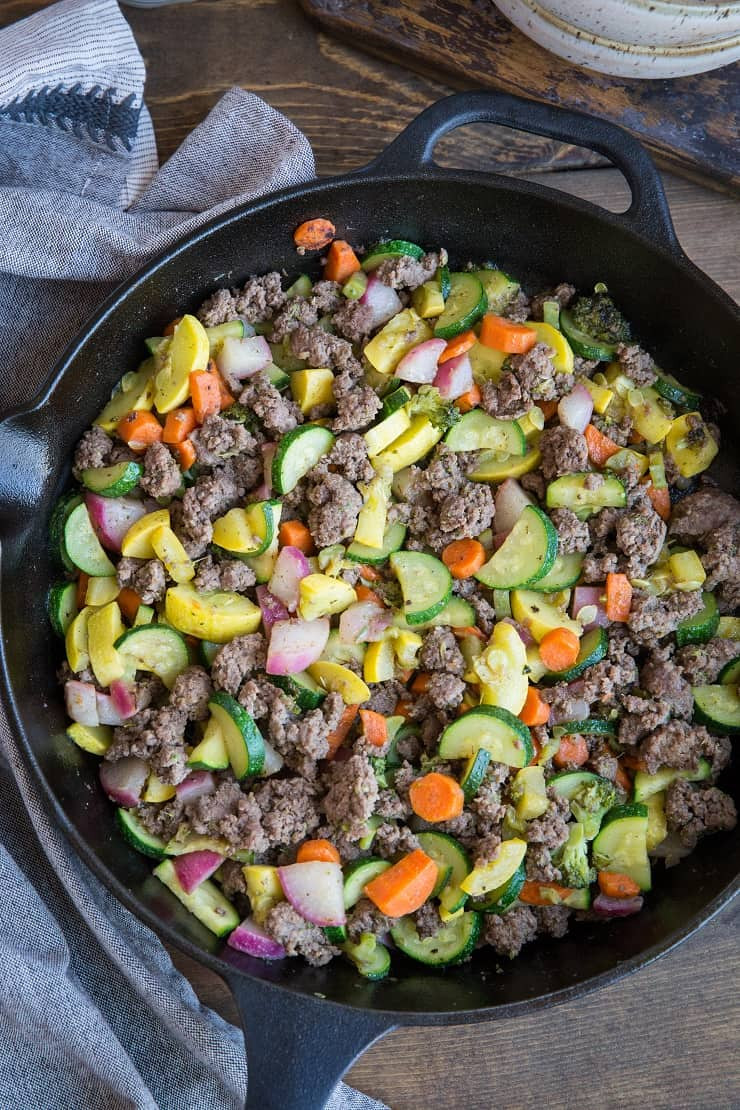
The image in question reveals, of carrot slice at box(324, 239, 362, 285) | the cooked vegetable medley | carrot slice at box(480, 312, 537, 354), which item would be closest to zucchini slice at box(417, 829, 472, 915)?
the cooked vegetable medley

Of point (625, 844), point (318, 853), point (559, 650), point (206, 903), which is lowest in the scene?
point (206, 903)

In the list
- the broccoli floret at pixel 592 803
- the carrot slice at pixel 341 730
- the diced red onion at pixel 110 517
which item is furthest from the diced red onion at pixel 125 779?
Answer: the broccoli floret at pixel 592 803

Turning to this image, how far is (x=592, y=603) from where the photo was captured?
321 cm

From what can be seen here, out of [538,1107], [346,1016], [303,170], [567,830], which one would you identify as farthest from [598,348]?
[538,1107]

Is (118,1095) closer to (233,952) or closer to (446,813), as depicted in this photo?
(233,952)

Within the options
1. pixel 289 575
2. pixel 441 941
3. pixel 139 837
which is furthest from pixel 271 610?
pixel 441 941

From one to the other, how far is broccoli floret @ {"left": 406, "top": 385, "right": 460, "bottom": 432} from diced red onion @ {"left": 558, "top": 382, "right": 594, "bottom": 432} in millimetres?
341

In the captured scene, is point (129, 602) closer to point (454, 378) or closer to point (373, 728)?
point (373, 728)

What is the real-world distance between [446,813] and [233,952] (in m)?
0.73

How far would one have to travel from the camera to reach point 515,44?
3.72 metres

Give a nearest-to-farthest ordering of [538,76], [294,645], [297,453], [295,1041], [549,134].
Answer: [295,1041] < [294,645] < [297,453] < [549,134] < [538,76]

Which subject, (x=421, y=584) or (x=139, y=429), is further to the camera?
(x=139, y=429)

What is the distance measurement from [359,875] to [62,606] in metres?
1.21

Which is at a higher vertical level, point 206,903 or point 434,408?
point 434,408
